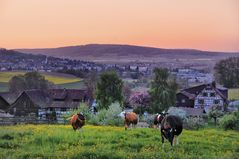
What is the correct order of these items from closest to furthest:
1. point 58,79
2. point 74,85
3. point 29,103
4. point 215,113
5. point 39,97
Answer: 1. point 58,79
2. point 29,103
3. point 39,97
4. point 215,113
5. point 74,85

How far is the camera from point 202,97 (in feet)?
110

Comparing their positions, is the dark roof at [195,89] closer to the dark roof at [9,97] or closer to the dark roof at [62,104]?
the dark roof at [62,104]

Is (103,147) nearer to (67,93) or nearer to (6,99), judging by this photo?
(6,99)

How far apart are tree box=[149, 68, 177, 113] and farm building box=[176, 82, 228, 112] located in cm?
79

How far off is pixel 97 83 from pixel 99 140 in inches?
739

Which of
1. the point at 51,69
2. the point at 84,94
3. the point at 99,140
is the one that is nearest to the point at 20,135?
the point at 99,140

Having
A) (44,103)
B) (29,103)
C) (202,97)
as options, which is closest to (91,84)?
(44,103)

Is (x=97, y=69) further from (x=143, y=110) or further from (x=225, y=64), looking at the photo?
(x=225, y=64)

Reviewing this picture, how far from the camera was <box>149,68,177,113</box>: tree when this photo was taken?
30.8m

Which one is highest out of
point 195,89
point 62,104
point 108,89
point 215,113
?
point 108,89

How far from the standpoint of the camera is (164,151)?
946 centimetres

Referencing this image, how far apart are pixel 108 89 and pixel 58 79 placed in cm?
434

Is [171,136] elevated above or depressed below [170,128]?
below

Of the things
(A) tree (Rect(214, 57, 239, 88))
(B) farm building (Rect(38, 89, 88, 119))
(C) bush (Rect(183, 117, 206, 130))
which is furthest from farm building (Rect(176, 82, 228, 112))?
(C) bush (Rect(183, 117, 206, 130))
